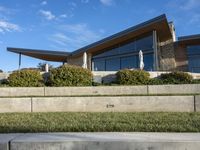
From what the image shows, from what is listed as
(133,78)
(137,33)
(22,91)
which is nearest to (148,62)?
(137,33)

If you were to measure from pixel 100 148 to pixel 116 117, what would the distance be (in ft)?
11.2

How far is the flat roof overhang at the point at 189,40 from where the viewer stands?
87.7 feet

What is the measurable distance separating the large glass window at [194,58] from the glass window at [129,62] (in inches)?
172

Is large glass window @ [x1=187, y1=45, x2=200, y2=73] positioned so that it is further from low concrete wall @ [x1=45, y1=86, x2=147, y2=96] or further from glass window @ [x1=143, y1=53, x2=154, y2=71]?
low concrete wall @ [x1=45, y1=86, x2=147, y2=96]

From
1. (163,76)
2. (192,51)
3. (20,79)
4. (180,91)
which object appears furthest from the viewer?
(192,51)

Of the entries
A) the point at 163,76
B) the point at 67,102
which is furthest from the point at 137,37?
the point at 67,102

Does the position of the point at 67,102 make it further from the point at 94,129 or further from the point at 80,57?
the point at 80,57

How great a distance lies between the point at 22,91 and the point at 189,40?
16290mm

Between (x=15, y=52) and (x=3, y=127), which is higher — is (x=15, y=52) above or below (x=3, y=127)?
above

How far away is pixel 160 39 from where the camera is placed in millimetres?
29172

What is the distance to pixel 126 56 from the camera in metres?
29.8

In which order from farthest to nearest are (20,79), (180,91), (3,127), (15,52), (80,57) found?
(15,52), (80,57), (20,79), (180,91), (3,127)

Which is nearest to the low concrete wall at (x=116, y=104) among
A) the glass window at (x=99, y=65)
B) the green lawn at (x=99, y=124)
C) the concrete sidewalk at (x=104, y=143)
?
the green lawn at (x=99, y=124)

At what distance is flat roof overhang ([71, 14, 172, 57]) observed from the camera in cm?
2603
